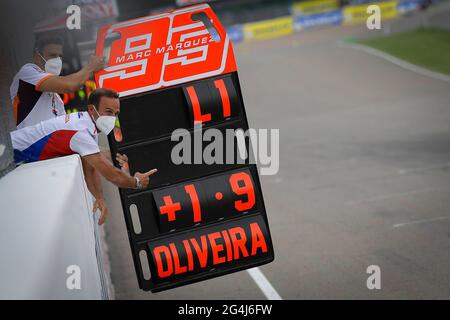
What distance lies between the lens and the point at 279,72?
4572 cm

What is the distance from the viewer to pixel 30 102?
650cm

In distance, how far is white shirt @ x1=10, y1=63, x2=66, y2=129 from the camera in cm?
632

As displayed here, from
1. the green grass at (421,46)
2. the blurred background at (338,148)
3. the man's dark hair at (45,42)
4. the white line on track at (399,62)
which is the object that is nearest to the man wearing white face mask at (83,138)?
the blurred background at (338,148)

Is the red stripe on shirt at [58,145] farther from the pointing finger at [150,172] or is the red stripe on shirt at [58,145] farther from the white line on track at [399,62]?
the white line on track at [399,62]

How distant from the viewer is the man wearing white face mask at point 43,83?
6.02m

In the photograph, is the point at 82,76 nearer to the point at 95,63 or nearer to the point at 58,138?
the point at 95,63

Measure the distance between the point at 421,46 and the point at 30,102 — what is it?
4213 cm

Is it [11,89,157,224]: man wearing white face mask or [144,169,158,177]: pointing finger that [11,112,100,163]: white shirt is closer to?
[11,89,157,224]: man wearing white face mask

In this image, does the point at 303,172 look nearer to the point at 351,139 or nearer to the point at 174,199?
the point at 351,139

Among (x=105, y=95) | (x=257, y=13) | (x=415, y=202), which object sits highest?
(x=105, y=95)

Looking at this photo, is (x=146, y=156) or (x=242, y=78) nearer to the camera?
(x=146, y=156)

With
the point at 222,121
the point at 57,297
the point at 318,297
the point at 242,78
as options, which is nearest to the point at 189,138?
the point at 222,121

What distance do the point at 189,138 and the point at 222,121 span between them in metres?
0.32

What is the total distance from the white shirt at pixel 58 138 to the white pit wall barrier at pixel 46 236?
29.2 inches
